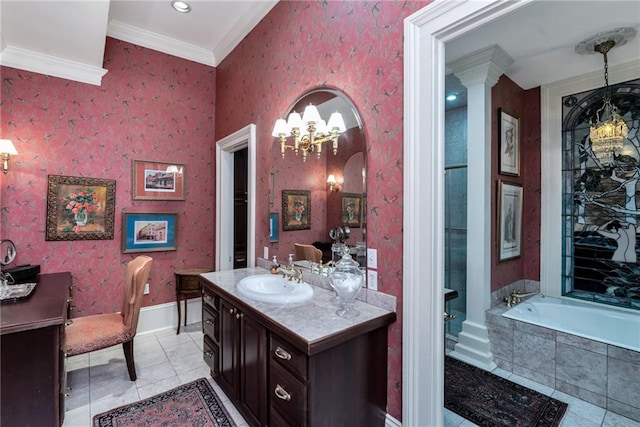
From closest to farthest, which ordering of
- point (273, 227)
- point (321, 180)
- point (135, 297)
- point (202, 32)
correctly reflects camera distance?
point (321, 180) → point (135, 297) → point (273, 227) → point (202, 32)

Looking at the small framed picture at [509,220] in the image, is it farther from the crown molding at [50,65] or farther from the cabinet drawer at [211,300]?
the crown molding at [50,65]

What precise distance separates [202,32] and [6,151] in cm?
217

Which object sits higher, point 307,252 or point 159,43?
point 159,43

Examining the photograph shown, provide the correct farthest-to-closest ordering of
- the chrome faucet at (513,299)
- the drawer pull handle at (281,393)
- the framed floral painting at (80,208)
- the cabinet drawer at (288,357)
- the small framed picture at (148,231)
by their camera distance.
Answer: the small framed picture at (148,231), the chrome faucet at (513,299), the framed floral painting at (80,208), the drawer pull handle at (281,393), the cabinet drawer at (288,357)

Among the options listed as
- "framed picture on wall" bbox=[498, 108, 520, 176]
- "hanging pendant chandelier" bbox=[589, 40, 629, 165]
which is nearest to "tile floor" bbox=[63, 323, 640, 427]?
"framed picture on wall" bbox=[498, 108, 520, 176]

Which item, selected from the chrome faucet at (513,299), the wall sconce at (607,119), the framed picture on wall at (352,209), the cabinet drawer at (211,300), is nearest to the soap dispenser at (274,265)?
the cabinet drawer at (211,300)

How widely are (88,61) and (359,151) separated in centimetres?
296

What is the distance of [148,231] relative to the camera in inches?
135

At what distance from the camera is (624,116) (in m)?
2.96

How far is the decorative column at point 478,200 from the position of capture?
2828 mm

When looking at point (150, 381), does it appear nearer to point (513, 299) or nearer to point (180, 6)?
point (180, 6)

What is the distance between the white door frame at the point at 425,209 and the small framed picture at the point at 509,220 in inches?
80.1

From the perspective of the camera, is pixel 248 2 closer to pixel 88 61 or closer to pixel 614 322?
pixel 88 61

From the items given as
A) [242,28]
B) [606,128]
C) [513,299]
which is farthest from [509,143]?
[242,28]
